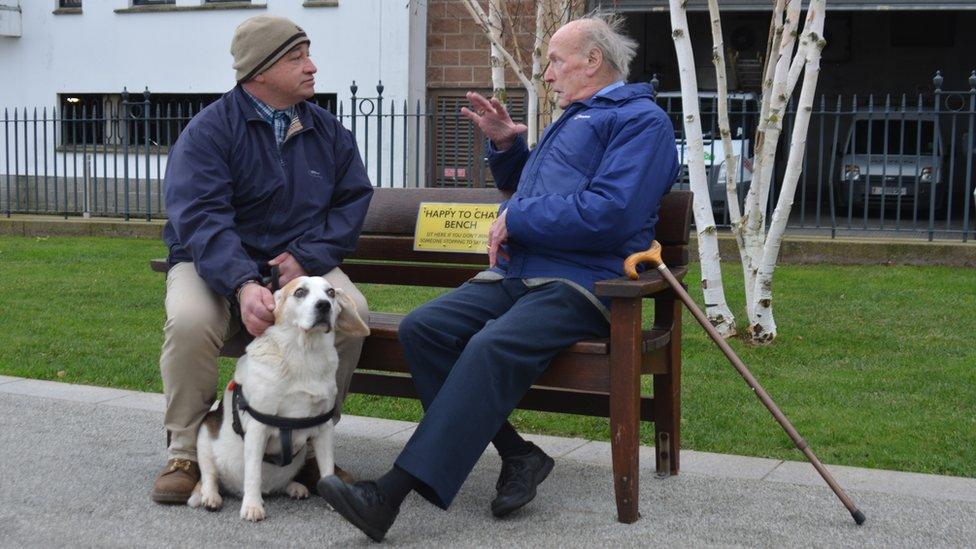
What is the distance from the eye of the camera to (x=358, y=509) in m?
3.72

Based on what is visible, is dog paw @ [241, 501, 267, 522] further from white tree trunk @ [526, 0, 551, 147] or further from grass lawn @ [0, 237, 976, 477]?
white tree trunk @ [526, 0, 551, 147]

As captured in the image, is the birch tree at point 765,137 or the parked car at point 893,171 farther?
the parked car at point 893,171

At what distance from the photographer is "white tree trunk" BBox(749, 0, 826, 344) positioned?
6957 millimetres

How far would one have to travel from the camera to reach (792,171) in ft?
23.4

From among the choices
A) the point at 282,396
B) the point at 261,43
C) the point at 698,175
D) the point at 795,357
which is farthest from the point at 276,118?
the point at 795,357

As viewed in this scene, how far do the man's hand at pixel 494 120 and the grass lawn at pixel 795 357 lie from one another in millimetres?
1378

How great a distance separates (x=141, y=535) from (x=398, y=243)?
1.80 metres

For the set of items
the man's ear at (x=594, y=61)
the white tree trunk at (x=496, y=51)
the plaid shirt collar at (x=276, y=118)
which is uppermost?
the white tree trunk at (x=496, y=51)

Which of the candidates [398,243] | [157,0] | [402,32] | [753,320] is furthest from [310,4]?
[398,243]

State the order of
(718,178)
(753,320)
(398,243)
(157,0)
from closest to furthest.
A: (398,243), (753,320), (718,178), (157,0)

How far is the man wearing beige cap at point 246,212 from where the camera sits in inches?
167

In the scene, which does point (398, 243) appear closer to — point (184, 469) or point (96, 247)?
point (184, 469)

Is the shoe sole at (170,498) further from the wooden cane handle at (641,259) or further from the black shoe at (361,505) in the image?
the wooden cane handle at (641,259)

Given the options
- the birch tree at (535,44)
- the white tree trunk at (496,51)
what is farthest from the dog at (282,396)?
the white tree trunk at (496,51)
